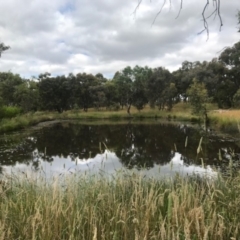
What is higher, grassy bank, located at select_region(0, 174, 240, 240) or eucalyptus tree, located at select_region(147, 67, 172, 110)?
eucalyptus tree, located at select_region(147, 67, 172, 110)

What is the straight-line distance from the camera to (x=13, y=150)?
1636 centimetres

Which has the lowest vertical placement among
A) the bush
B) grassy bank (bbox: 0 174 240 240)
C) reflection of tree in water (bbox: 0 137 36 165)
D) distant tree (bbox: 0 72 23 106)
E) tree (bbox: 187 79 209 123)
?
reflection of tree in water (bbox: 0 137 36 165)

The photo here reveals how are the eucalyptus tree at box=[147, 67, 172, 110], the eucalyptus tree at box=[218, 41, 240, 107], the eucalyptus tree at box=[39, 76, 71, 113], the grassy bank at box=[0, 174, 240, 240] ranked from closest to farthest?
the grassy bank at box=[0, 174, 240, 240] < the eucalyptus tree at box=[218, 41, 240, 107] < the eucalyptus tree at box=[147, 67, 172, 110] < the eucalyptus tree at box=[39, 76, 71, 113]

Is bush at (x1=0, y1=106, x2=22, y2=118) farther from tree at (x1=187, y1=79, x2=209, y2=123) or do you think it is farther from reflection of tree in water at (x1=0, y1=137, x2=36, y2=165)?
tree at (x1=187, y1=79, x2=209, y2=123)

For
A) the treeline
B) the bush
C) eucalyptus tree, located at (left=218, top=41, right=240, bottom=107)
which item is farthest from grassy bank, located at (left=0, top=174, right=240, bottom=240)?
eucalyptus tree, located at (left=218, top=41, right=240, bottom=107)

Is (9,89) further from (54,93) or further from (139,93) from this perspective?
(139,93)

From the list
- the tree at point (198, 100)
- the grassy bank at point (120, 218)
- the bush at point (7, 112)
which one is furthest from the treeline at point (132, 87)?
the grassy bank at point (120, 218)

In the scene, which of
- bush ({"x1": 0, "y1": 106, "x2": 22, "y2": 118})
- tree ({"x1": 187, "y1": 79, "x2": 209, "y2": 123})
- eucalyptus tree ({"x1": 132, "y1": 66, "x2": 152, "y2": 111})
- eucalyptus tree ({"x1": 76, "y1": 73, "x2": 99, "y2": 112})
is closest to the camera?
bush ({"x1": 0, "y1": 106, "x2": 22, "y2": 118})

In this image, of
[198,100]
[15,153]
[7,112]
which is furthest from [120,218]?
[198,100]

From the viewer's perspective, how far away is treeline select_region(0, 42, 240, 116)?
53594 millimetres

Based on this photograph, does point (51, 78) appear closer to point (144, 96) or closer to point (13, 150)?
point (144, 96)

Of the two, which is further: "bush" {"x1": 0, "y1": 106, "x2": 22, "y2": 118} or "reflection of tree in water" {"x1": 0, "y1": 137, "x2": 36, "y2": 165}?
"bush" {"x1": 0, "y1": 106, "x2": 22, "y2": 118}

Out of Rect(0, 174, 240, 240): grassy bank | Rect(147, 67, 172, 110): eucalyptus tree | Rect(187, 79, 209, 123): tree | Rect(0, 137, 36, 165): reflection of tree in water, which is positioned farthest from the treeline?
Rect(0, 174, 240, 240): grassy bank

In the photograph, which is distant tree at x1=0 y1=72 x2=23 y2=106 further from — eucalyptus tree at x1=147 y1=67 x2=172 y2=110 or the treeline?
eucalyptus tree at x1=147 y1=67 x2=172 y2=110
